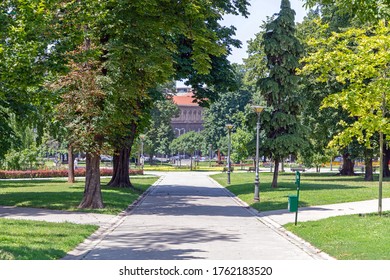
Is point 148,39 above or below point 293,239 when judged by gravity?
above

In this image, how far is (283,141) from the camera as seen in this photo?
35.0 meters

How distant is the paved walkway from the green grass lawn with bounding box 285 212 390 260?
393 mm

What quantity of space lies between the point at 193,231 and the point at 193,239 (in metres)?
1.73

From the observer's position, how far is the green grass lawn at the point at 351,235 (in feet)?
40.6

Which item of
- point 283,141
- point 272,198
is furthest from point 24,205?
point 283,141

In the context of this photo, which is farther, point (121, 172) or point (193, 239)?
point (121, 172)

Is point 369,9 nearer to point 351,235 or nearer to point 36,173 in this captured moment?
point 351,235

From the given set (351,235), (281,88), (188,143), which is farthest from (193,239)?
(188,143)

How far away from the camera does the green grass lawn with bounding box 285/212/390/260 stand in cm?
1237

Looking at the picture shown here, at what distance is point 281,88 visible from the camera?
36.3 m

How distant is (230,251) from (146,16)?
1156 cm

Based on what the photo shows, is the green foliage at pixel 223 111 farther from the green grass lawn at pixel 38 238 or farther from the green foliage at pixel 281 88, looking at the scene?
the green grass lawn at pixel 38 238

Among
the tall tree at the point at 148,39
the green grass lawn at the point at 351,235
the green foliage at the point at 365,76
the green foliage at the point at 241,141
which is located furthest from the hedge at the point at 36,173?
the green grass lawn at the point at 351,235

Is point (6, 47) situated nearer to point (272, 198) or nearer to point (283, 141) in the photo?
point (272, 198)
